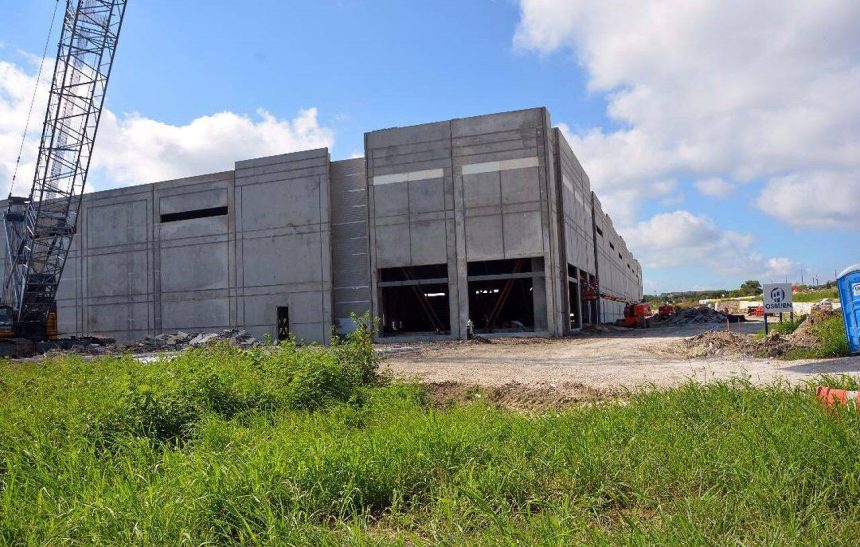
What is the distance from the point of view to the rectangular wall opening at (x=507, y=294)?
110 feet

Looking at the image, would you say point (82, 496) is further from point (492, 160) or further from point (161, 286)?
point (161, 286)

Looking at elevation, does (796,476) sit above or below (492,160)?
below

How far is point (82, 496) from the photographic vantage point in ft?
17.0

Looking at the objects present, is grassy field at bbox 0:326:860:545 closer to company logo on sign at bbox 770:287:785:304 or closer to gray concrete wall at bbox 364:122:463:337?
company logo on sign at bbox 770:287:785:304

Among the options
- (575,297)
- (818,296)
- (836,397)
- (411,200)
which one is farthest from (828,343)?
(818,296)

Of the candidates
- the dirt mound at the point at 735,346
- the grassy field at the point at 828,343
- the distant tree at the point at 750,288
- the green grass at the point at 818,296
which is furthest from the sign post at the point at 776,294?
the distant tree at the point at 750,288

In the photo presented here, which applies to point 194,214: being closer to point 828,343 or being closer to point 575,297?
point 575,297

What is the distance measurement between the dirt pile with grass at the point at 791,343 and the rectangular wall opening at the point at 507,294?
13191 mm

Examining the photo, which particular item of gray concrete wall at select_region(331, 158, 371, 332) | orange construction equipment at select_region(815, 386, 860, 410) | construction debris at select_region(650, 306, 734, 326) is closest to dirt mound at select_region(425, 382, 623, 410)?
orange construction equipment at select_region(815, 386, 860, 410)

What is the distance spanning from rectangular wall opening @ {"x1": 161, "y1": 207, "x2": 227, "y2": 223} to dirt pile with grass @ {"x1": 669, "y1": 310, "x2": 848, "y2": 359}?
28.6 meters

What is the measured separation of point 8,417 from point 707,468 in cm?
754

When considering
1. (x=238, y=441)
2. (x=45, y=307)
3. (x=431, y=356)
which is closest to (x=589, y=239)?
(x=431, y=356)

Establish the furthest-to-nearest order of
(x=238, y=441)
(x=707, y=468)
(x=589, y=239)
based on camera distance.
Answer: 1. (x=589, y=239)
2. (x=238, y=441)
3. (x=707, y=468)

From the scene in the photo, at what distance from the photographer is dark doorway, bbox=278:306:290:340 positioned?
1438 inches
